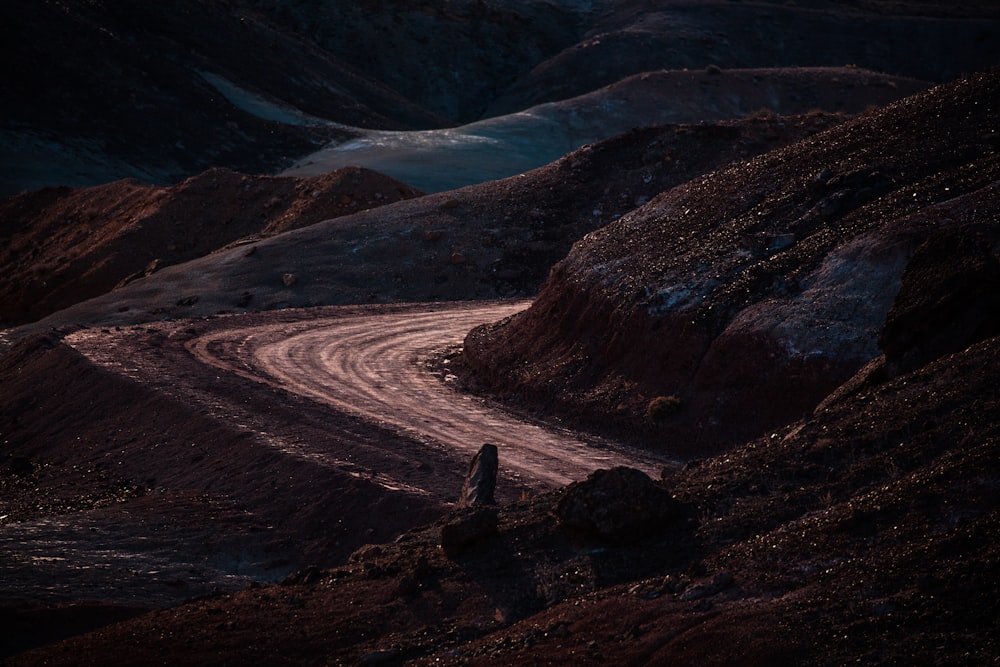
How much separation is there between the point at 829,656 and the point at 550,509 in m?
3.83

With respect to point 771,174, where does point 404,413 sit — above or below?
below

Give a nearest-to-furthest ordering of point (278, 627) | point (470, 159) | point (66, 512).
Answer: point (278, 627) → point (66, 512) → point (470, 159)

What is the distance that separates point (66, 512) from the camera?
52.1ft

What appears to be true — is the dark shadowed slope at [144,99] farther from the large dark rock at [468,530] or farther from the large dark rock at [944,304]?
the large dark rock at [944,304]

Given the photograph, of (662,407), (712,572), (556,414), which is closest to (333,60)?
(556,414)

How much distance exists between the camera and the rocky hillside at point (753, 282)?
16.2 metres

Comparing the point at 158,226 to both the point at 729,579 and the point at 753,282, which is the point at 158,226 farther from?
the point at 729,579

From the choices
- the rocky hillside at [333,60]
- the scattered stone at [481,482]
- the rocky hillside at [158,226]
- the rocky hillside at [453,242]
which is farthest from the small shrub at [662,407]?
the rocky hillside at [333,60]

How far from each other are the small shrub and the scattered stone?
6043 millimetres

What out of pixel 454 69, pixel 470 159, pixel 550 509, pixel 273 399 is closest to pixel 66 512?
pixel 273 399

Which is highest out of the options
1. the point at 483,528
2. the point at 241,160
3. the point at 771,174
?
the point at 241,160

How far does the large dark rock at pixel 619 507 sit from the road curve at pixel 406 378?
15.5 ft

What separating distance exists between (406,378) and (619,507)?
1258 cm

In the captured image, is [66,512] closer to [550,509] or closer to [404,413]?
[404,413]
